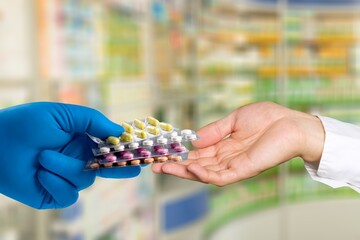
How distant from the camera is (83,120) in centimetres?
171

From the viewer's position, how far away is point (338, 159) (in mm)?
1949

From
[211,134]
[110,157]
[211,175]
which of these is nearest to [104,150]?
[110,157]

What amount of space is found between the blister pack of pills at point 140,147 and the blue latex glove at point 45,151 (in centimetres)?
4

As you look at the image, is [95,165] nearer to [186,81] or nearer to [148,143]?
[148,143]

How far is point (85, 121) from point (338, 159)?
77cm

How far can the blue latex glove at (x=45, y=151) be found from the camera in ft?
5.59

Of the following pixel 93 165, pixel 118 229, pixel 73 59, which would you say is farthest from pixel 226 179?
pixel 118 229

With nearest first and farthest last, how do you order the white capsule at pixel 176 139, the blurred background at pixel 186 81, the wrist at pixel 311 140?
the white capsule at pixel 176 139 → the wrist at pixel 311 140 → the blurred background at pixel 186 81

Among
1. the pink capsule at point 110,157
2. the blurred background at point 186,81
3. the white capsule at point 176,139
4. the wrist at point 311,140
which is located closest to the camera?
the pink capsule at point 110,157

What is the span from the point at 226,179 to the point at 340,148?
0.46 m

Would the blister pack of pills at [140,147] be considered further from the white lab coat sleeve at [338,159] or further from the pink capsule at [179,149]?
the white lab coat sleeve at [338,159]

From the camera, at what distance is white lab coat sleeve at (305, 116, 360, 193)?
1.95 meters

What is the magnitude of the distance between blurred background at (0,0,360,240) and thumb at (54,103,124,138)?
3.10 feet

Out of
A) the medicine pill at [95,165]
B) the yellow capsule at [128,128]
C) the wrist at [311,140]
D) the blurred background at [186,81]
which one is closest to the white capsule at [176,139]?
the yellow capsule at [128,128]
